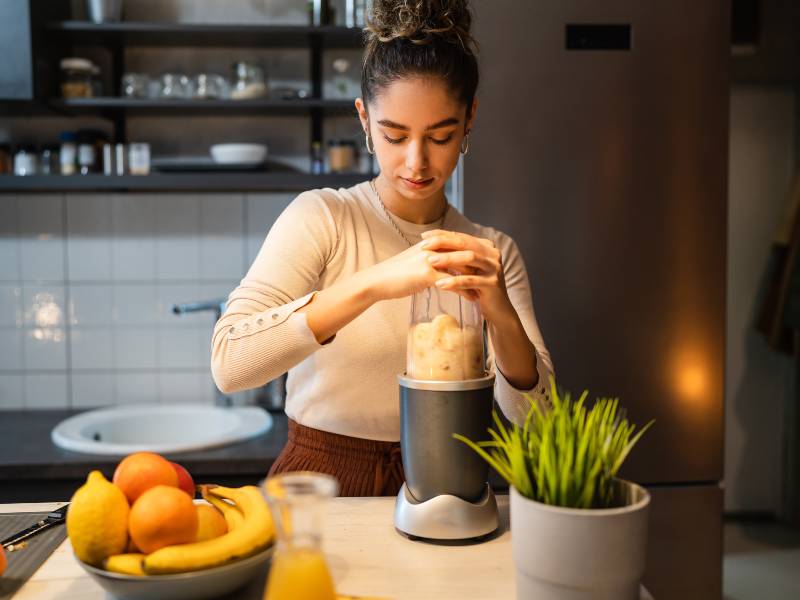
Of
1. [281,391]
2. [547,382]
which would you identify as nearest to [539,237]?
[547,382]

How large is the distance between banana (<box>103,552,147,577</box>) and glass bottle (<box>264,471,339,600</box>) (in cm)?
15

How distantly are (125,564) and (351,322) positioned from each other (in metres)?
0.62

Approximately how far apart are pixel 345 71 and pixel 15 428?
55.7 inches

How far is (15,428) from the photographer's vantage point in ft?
7.07

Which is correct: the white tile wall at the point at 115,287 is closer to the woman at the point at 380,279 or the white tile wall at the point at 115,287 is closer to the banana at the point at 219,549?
the woman at the point at 380,279

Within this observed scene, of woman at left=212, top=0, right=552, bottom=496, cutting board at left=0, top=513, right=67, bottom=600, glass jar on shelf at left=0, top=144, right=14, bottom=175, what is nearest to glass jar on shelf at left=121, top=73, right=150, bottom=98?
glass jar on shelf at left=0, top=144, right=14, bottom=175

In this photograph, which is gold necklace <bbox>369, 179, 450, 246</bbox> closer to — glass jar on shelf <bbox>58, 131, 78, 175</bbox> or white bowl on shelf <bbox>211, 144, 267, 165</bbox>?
white bowl on shelf <bbox>211, 144, 267, 165</bbox>

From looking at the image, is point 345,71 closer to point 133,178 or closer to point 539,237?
point 133,178

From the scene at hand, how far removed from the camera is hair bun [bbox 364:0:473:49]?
1190 mm

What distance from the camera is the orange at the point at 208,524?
0.76 m

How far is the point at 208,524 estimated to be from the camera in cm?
77

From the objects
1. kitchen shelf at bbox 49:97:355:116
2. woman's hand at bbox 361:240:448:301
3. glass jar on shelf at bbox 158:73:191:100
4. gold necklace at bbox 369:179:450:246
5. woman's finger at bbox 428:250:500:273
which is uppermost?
glass jar on shelf at bbox 158:73:191:100

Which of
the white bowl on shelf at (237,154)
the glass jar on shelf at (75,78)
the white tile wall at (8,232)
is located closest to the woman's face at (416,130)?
the white bowl on shelf at (237,154)

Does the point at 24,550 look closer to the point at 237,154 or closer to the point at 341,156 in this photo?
the point at 237,154
